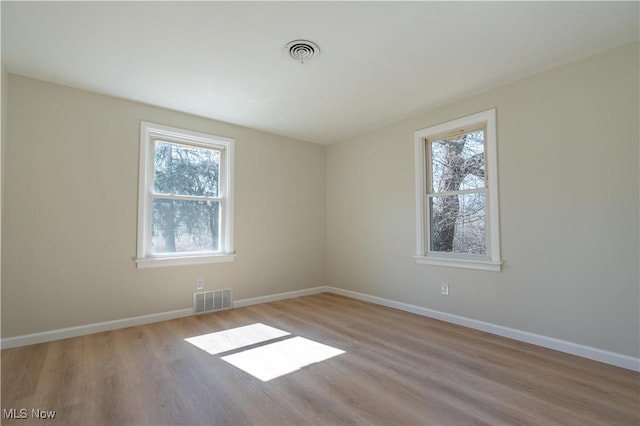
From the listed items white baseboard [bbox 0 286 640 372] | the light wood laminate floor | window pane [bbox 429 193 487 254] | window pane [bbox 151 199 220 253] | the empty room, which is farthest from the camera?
window pane [bbox 151 199 220 253]

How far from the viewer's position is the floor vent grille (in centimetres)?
385

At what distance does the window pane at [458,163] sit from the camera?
3.39m

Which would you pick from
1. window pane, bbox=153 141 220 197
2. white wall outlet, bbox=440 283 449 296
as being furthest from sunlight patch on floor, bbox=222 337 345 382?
window pane, bbox=153 141 220 197

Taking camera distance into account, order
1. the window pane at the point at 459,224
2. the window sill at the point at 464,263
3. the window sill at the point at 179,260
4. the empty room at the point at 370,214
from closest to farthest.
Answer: the empty room at the point at 370,214
the window sill at the point at 464,263
the window pane at the point at 459,224
the window sill at the point at 179,260

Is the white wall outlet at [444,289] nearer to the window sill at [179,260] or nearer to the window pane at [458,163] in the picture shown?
the window pane at [458,163]

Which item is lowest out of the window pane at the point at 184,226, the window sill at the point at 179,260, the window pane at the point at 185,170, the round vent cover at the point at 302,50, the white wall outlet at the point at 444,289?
the white wall outlet at the point at 444,289

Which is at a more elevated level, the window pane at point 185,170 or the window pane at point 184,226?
the window pane at point 185,170

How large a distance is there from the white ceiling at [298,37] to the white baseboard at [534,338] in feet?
8.04

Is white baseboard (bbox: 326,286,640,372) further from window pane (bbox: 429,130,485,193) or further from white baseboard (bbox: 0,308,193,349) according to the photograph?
white baseboard (bbox: 0,308,193,349)

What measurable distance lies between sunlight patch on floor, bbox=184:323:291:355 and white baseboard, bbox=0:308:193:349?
786mm

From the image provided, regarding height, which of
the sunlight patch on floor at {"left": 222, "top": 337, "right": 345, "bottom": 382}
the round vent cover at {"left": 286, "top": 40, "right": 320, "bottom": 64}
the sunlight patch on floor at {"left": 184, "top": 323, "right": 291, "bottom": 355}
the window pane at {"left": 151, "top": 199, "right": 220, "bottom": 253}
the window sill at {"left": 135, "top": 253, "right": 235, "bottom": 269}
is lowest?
the sunlight patch on floor at {"left": 184, "top": 323, "right": 291, "bottom": 355}

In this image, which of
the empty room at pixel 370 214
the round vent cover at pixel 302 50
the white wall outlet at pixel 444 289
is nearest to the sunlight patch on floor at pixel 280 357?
the empty room at pixel 370 214

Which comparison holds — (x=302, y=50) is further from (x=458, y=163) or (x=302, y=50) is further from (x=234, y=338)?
(x=234, y=338)

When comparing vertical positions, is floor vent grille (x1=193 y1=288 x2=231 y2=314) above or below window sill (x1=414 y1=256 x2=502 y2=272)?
below
